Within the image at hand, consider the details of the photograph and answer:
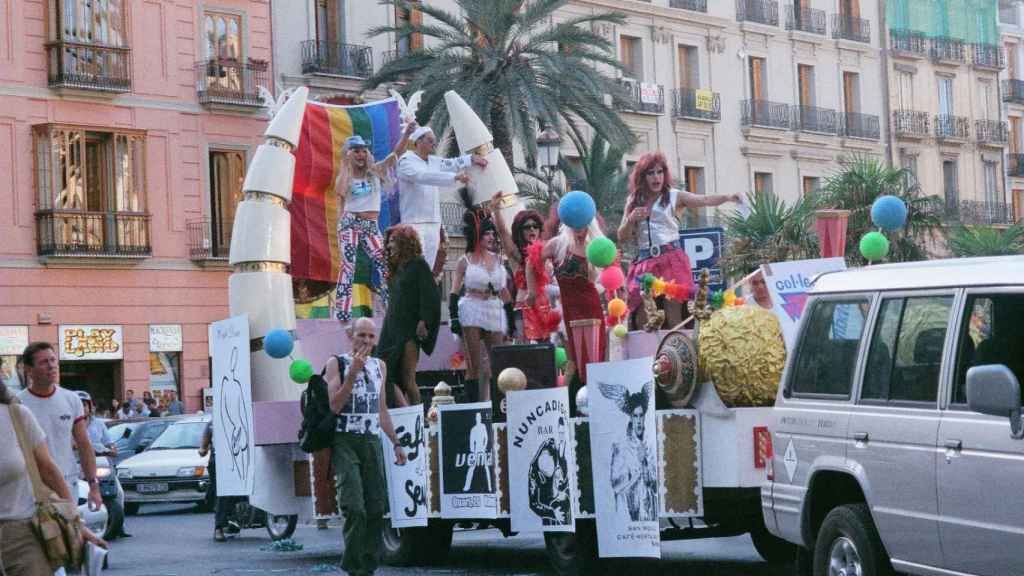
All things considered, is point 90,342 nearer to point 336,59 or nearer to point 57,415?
point 336,59

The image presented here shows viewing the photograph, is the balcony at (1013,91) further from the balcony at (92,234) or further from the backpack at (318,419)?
the backpack at (318,419)

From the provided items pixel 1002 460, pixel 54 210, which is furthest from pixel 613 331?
pixel 54 210

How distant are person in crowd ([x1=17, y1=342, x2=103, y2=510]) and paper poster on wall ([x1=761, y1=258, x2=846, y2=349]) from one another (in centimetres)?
430

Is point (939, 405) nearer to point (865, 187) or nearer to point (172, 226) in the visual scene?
point (865, 187)

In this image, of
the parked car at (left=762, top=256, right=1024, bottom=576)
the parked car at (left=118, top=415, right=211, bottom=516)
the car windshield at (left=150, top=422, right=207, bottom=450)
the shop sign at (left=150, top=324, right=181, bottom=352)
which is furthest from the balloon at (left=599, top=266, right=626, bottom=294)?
the shop sign at (left=150, top=324, right=181, bottom=352)

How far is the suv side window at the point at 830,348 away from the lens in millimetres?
9281

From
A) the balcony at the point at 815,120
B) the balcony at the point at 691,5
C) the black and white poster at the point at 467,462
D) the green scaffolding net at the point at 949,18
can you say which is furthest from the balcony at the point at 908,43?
the black and white poster at the point at 467,462

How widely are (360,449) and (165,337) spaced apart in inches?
1126

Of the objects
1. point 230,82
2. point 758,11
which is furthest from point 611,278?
point 758,11

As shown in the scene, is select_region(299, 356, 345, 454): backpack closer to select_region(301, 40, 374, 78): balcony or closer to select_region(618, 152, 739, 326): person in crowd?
select_region(618, 152, 739, 326): person in crowd

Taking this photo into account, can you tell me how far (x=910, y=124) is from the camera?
61.6 metres

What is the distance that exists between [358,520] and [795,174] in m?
46.2

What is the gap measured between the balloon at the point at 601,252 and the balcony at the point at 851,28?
48.4 m

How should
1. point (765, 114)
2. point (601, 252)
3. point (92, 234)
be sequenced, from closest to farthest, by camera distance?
1. point (601, 252)
2. point (92, 234)
3. point (765, 114)
